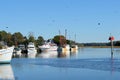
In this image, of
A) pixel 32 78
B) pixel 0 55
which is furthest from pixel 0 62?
pixel 32 78

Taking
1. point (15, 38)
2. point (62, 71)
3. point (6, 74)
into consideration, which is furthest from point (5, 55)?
point (15, 38)

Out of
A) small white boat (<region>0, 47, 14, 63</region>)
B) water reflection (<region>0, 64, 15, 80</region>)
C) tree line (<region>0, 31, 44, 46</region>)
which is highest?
tree line (<region>0, 31, 44, 46</region>)

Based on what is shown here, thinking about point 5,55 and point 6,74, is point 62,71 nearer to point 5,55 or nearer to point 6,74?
point 6,74

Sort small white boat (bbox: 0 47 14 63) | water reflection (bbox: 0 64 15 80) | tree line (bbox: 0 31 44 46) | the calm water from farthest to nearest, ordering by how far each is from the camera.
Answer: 1. tree line (bbox: 0 31 44 46)
2. small white boat (bbox: 0 47 14 63)
3. the calm water
4. water reflection (bbox: 0 64 15 80)

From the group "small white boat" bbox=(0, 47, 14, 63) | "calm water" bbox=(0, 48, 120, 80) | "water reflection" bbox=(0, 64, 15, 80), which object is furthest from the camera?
"small white boat" bbox=(0, 47, 14, 63)

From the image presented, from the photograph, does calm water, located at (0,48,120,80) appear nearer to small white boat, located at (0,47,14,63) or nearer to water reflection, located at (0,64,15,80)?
water reflection, located at (0,64,15,80)

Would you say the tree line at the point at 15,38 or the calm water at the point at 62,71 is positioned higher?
the tree line at the point at 15,38

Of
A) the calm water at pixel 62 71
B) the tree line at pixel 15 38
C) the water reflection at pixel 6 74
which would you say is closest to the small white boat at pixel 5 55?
the calm water at pixel 62 71

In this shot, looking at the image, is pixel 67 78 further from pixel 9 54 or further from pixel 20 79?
pixel 9 54

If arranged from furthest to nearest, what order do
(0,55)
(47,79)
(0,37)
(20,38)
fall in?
1. (20,38)
2. (0,37)
3. (0,55)
4. (47,79)

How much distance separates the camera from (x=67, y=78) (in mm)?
39281

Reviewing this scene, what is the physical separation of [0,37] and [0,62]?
115 m

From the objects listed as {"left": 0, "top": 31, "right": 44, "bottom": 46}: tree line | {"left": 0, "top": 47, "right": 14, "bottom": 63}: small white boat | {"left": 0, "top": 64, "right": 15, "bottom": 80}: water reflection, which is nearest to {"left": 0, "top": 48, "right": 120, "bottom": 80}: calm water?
{"left": 0, "top": 64, "right": 15, "bottom": 80}: water reflection

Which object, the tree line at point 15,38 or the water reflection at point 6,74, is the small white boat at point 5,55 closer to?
the water reflection at point 6,74
